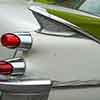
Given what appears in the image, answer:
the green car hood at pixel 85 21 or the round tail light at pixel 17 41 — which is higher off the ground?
the green car hood at pixel 85 21

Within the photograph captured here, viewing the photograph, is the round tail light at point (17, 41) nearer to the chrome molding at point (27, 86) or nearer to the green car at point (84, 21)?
the chrome molding at point (27, 86)

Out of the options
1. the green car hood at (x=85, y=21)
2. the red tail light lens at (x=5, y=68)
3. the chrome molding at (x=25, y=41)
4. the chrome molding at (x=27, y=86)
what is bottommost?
the chrome molding at (x=27, y=86)

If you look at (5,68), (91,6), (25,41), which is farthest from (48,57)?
(91,6)

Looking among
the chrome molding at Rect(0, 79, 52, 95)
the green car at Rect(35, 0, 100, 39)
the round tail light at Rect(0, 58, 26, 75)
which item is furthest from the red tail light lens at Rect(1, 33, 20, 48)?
the green car at Rect(35, 0, 100, 39)

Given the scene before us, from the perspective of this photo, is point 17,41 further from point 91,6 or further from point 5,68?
point 91,6

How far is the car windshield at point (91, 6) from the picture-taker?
3.84 metres

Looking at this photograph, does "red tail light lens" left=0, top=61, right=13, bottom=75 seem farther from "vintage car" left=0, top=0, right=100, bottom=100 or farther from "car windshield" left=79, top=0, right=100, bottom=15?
"car windshield" left=79, top=0, right=100, bottom=15

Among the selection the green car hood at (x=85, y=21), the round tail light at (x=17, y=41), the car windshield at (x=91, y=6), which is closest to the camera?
the round tail light at (x=17, y=41)

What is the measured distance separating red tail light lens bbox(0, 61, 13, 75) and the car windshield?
1379mm

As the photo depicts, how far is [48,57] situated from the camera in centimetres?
279

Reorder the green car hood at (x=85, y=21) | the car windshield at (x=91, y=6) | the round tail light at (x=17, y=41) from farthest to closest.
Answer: the car windshield at (x=91, y=6), the green car hood at (x=85, y=21), the round tail light at (x=17, y=41)

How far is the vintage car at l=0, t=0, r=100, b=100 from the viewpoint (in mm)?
2717

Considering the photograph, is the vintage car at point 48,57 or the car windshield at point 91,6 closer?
the vintage car at point 48,57

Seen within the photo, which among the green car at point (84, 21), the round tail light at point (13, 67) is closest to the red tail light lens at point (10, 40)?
the round tail light at point (13, 67)
